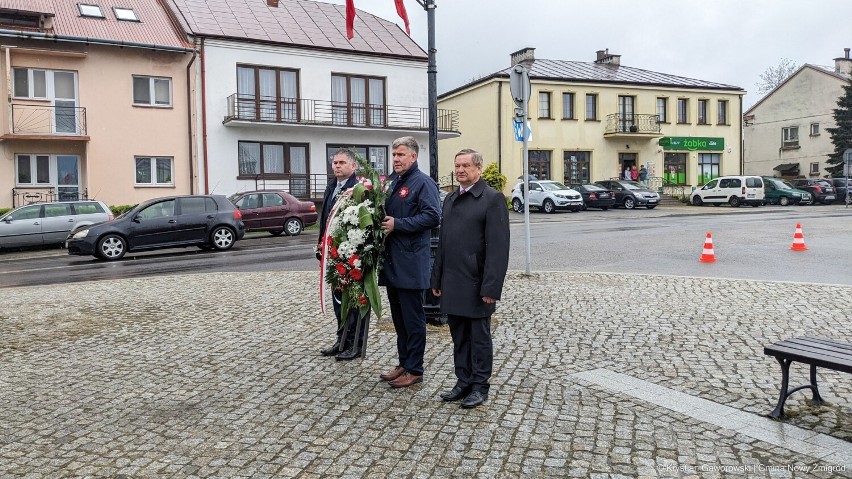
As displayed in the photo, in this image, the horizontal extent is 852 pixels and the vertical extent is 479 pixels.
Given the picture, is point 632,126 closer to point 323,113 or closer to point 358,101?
point 358,101

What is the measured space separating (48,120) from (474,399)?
25.0 metres

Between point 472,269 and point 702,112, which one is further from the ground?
point 702,112

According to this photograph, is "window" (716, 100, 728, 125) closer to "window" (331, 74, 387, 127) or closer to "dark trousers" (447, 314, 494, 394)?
"window" (331, 74, 387, 127)

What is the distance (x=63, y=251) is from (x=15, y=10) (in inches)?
423

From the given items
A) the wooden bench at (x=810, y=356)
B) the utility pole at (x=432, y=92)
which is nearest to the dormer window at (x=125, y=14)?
the utility pole at (x=432, y=92)

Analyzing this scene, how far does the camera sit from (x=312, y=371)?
6.00 metres

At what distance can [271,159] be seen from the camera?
29.8m

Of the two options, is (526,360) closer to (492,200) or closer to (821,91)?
(492,200)

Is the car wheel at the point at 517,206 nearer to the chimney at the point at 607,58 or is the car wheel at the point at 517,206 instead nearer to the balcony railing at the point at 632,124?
the balcony railing at the point at 632,124

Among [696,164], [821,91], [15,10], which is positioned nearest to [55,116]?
[15,10]

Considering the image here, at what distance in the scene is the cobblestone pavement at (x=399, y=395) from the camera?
13.3ft

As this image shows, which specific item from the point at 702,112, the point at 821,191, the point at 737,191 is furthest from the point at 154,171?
the point at 702,112

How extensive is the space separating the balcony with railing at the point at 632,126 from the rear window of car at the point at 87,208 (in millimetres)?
29693

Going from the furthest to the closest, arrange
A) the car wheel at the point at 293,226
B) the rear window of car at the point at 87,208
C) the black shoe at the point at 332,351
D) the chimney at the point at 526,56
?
the chimney at the point at 526,56, the car wheel at the point at 293,226, the rear window of car at the point at 87,208, the black shoe at the point at 332,351
